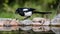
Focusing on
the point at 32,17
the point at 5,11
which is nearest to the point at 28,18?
the point at 32,17

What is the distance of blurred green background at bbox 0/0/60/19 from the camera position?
1746 millimetres

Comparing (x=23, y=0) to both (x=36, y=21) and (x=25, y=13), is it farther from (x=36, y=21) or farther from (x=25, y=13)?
(x=36, y=21)

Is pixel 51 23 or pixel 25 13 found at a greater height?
pixel 25 13

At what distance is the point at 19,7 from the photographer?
68.8 inches

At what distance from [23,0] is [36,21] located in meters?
0.27

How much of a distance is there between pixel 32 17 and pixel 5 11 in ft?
1.00

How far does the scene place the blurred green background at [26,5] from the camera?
68.7 inches

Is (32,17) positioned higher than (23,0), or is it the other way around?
(23,0)

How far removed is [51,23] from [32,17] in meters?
0.22

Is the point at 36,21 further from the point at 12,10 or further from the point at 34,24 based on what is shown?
the point at 12,10

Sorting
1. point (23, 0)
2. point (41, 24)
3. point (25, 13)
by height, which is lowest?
point (41, 24)

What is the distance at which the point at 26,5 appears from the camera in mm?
1748

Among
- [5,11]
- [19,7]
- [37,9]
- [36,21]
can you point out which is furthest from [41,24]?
[5,11]

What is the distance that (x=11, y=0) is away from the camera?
1755 mm
